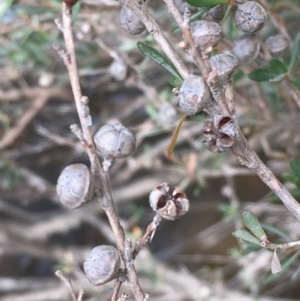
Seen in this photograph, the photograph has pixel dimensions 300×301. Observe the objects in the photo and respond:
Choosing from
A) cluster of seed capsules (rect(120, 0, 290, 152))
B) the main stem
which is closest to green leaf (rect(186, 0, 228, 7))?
cluster of seed capsules (rect(120, 0, 290, 152))

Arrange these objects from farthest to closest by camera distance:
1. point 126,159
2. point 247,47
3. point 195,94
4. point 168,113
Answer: point 126,159
point 168,113
point 247,47
point 195,94

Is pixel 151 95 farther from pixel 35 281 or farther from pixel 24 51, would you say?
pixel 35 281

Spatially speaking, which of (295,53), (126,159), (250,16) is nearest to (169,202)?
(250,16)

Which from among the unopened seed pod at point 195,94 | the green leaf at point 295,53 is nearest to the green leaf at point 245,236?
the unopened seed pod at point 195,94

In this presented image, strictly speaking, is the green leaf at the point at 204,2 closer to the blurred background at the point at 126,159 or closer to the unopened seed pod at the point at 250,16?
the unopened seed pod at the point at 250,16

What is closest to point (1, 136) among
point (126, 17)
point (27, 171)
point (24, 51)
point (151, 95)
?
point (27, 171)

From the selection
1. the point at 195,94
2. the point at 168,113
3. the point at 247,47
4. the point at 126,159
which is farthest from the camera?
the point at 126,159

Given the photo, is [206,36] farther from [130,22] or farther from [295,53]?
[295,53]
